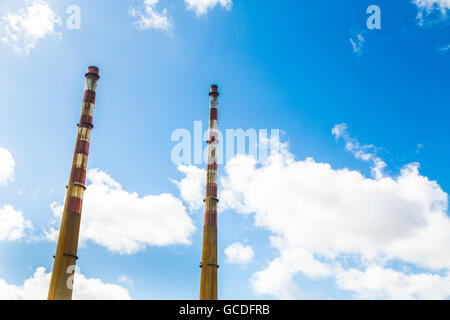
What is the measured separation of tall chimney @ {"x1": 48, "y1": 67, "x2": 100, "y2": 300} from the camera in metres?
16.0

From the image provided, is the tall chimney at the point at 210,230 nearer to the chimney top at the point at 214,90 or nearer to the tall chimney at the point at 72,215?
the chimney top at the point at 214,90

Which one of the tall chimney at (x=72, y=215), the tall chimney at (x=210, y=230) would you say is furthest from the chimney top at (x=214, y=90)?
the tall chimney at (x=72, y=215)

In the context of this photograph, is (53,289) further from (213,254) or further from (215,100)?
(215,100)

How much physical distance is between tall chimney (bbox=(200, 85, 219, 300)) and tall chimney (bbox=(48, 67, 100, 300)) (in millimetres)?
6438

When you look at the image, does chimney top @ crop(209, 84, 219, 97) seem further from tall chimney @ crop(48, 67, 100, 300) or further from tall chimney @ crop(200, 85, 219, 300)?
tall chimney @ crop(48, 67, 100, 300)

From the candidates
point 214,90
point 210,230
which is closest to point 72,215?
point 210,230

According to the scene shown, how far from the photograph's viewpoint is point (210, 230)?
20.5m

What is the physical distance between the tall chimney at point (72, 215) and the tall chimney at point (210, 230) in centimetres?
644

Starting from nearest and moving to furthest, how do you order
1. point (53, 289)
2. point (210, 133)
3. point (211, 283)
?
point (53, 289) → point (211, 283) → point (210, 133)

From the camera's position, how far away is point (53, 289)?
15.9 meters

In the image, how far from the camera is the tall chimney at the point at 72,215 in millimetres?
16031

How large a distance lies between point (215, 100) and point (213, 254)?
9.73 m
